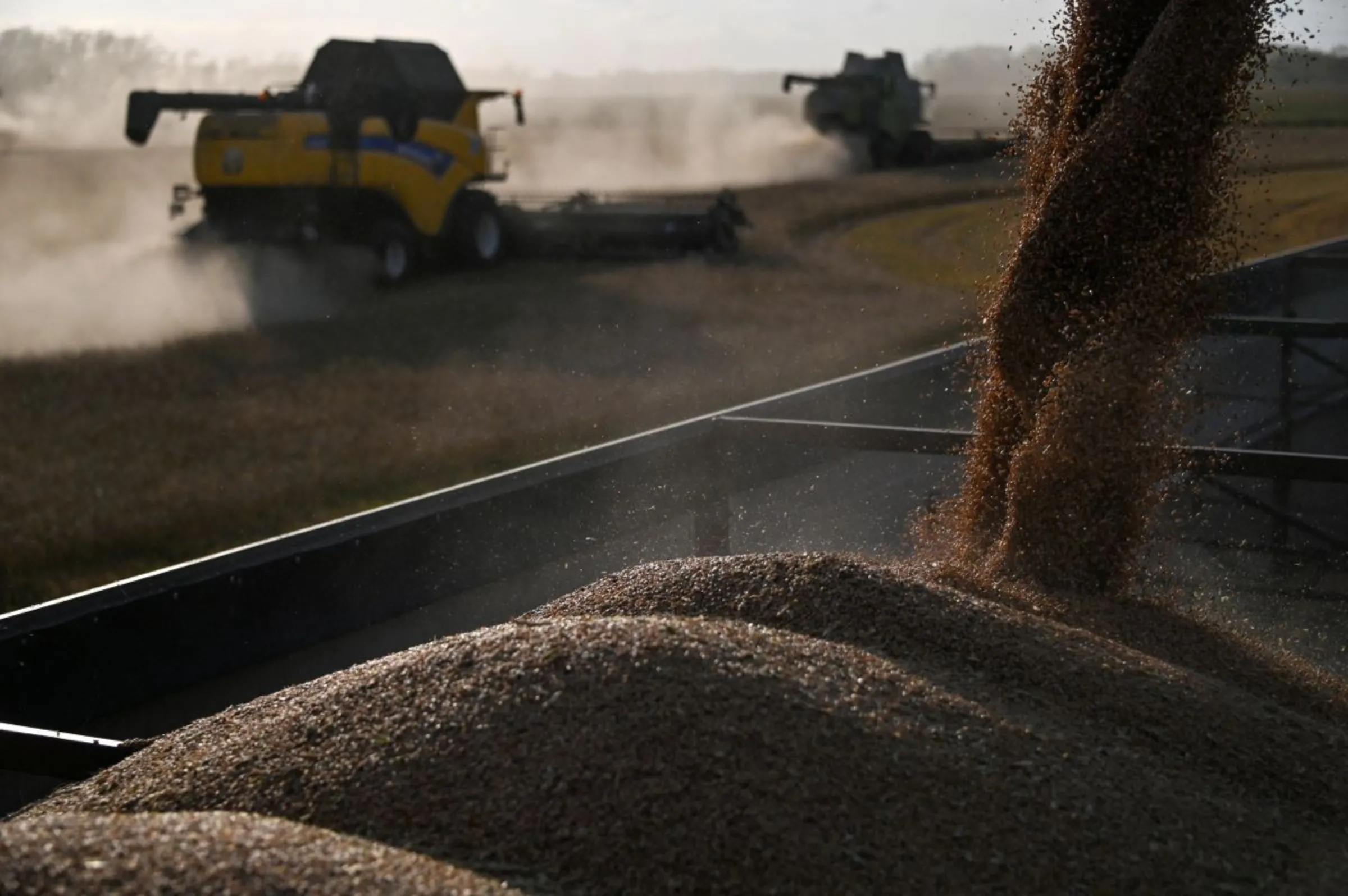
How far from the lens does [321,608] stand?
3.51 m

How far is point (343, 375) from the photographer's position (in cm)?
1019

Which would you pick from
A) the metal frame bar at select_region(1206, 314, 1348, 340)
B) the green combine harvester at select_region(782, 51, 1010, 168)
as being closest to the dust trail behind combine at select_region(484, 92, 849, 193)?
the green combine harvester at select_region(782, 51, 1010, 168)

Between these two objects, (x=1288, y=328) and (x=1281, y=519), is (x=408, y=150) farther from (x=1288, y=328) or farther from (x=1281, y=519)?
(x=1281, y=519)

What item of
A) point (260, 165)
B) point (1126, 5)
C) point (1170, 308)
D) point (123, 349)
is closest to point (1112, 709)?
→ point (1170, 308)

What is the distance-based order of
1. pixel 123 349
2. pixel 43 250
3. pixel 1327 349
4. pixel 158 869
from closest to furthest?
pixel 158 869 → pixel 1327 349 → pixel 123 349 → pixel 43 250

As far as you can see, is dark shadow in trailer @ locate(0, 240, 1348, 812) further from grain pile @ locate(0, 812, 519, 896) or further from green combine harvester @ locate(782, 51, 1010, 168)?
green combine harvester @ locate(782, 51, 1010, 168)

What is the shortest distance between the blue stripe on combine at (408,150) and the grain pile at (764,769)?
1036 centimetres

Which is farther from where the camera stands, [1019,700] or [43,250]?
[43,250]

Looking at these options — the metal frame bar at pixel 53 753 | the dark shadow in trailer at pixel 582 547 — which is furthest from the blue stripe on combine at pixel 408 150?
the metal frame bar at pixel 53 753

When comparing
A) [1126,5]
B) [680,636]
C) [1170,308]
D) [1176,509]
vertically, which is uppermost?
[1126,5]

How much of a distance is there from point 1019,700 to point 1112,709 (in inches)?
6.3

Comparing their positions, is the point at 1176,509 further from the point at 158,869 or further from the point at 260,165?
the point at 260,165

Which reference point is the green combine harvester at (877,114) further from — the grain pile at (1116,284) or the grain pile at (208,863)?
the grain pile at (208,863)

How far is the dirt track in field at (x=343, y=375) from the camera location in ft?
22.8
